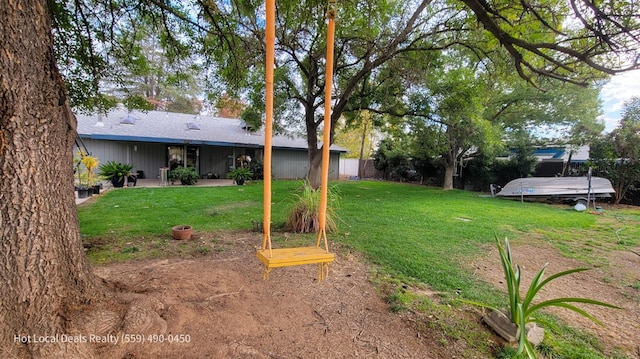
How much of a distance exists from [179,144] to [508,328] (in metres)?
15.5

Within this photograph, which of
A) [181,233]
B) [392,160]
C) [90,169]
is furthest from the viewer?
[392,160]

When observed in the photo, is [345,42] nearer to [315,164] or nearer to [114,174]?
[315,164]

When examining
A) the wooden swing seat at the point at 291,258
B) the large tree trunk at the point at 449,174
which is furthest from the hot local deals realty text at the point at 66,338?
the large tree trunk at the point at 449,174

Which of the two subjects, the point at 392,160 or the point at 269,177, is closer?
the point at 269,177

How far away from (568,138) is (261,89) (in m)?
12.9

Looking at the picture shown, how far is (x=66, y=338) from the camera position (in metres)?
1.63

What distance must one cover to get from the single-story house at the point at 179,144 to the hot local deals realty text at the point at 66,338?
1302 cm

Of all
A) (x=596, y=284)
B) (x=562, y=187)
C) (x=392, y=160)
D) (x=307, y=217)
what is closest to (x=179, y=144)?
(x=307, y=217)

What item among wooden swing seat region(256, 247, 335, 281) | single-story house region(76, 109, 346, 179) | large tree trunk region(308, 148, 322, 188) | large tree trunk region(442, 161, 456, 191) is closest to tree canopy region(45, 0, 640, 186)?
large tree trunk region(308, 148, 322, 188)

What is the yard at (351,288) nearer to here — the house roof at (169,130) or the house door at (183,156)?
the house roof at (169,130)

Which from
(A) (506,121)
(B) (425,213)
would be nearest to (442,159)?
(A) (506,121)

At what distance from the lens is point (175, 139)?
1335cm

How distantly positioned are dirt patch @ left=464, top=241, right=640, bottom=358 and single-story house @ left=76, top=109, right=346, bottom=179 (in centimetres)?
1328

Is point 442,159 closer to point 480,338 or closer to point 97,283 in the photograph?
point 480,338
